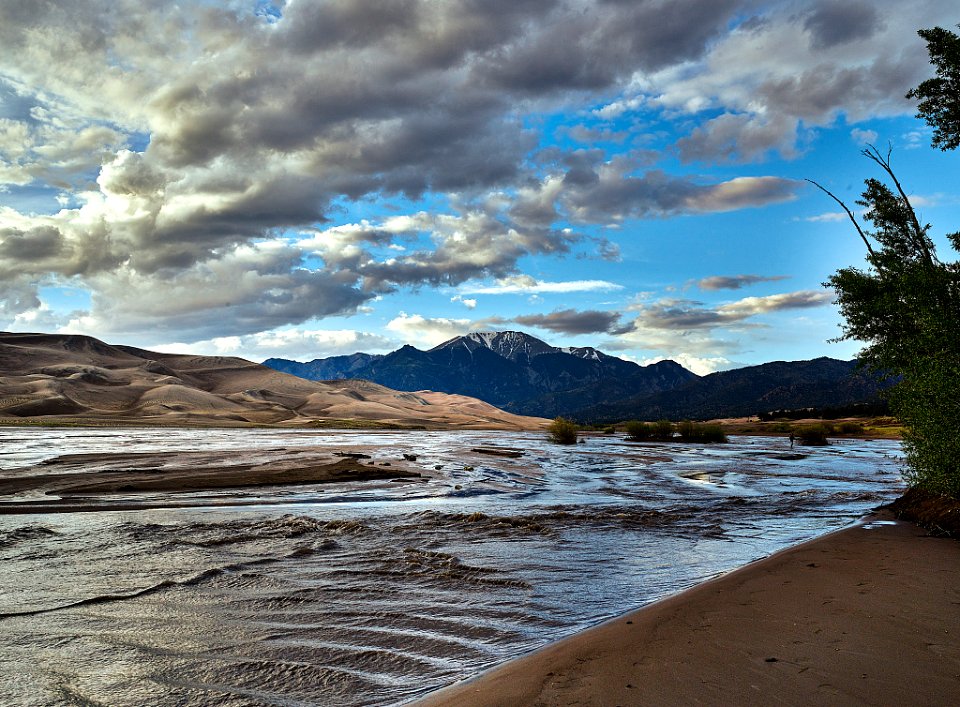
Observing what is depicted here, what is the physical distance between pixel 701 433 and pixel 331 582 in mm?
61938

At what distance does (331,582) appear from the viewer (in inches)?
349

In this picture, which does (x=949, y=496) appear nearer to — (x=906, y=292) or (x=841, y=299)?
(x=906, y=292)

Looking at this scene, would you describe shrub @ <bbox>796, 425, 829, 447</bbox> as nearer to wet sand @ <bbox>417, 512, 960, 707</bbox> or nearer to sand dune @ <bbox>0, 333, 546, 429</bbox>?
wet sand @ <bbox>417, 512, 960, 707</bbox>

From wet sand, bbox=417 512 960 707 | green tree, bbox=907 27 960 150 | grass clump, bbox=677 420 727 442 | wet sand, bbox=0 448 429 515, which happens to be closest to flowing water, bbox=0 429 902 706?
wet sand, bbox=417 512 960 707

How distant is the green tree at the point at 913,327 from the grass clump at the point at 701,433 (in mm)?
47999

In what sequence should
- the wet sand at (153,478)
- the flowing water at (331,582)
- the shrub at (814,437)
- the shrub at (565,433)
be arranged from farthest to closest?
the shrub at (565,433), the shrub at (814,437), the wet sand at (153,478), the flowing water at (331,582)

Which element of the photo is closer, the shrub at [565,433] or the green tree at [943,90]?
the green tree at [943,90]

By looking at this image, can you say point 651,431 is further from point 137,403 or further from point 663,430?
point 137,403

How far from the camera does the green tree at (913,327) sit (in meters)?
11.3

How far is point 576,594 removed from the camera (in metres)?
8.43

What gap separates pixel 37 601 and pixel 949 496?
16.7 metres

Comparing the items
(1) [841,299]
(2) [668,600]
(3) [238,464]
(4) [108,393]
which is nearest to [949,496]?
(1) [841,299]

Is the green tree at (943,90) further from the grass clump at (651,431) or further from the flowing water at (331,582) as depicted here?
the grass clump at (651,431)

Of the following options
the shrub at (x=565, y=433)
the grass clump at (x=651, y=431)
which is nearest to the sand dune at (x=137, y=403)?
the shrub at (x=565, y=433)
